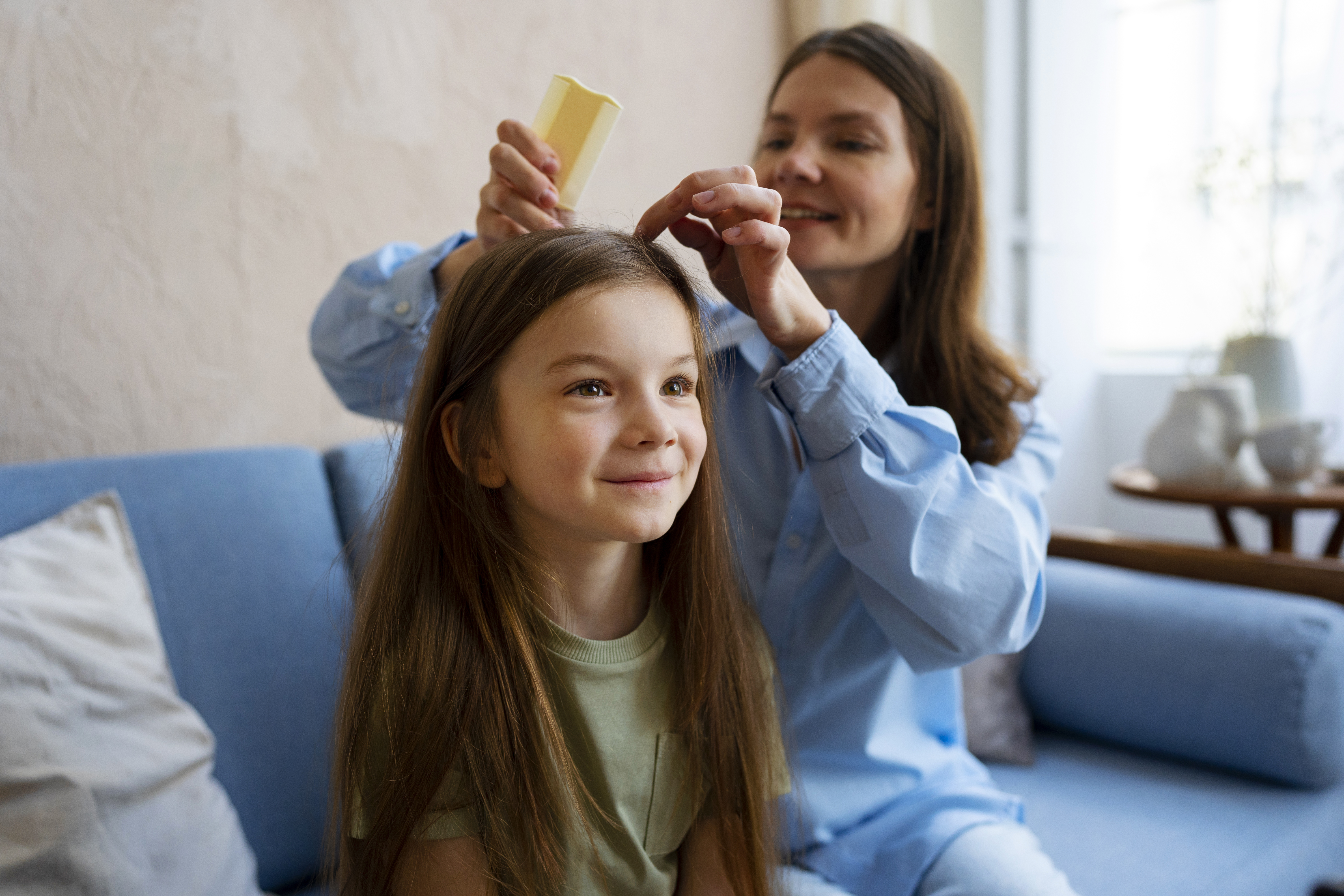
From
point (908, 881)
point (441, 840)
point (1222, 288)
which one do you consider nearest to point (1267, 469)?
point (1222, 288)

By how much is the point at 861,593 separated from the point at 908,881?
0.97 ft

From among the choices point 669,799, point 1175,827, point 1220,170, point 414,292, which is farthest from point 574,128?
point 1220,170

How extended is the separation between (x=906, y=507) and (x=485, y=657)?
15.5 inches

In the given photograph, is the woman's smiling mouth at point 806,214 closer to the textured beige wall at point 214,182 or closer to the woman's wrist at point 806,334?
the woman's wrist at point 806,334

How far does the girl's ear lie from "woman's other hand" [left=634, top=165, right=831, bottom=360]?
0.73 ft

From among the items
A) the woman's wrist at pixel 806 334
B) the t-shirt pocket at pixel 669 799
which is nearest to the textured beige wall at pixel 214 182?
the woman's wrist at pixel 806 334

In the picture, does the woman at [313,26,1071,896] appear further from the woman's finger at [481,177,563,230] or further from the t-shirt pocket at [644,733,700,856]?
the t-shirt pocket at [644,733,700,856]

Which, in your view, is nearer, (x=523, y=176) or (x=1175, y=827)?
(x=523, y=176)

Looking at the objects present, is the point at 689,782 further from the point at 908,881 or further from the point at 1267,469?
the point at 1267,469

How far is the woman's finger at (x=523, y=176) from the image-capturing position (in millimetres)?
850

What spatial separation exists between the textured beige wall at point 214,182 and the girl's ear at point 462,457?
1.97ft

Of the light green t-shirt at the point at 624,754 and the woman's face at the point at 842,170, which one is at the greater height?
the woman's face at the point at 842,170

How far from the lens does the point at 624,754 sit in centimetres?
82

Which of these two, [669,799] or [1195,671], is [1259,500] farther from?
[669,799]
